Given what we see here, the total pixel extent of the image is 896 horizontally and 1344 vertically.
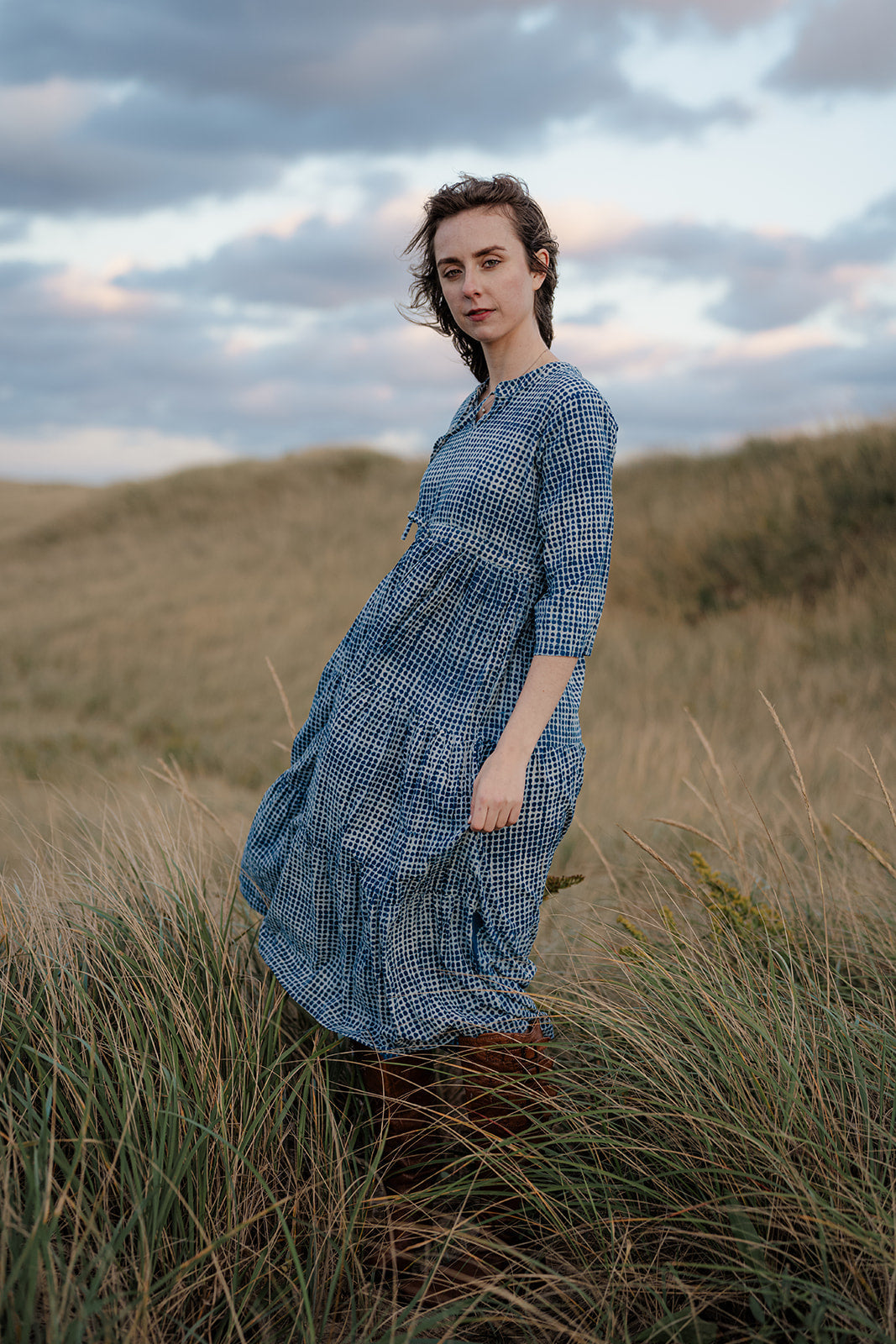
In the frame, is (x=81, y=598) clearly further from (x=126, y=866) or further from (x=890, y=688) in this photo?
(x=126, y=866)

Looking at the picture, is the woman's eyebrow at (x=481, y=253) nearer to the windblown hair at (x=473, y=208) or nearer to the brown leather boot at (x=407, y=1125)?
the windblown hair at (x=473, y=208)

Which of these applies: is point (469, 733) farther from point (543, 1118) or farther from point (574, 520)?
point (543, 1118)

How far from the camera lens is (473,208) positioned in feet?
7.35

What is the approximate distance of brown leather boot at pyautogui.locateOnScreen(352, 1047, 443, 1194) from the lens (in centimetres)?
224

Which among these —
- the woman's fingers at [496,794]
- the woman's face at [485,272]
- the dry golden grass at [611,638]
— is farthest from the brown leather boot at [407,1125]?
the woman's face at [485,272]

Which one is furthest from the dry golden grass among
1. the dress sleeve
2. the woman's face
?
the woman's face

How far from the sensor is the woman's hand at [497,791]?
1989 mm

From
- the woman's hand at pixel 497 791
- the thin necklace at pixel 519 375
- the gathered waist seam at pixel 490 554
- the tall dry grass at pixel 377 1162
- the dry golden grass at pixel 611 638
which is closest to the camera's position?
the tall dry grass at pixel 377 1162

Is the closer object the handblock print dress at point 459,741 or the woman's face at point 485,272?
the handblock print dress at point 459,741

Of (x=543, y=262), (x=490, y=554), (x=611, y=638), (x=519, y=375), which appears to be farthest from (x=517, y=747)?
(x=611, y=638)

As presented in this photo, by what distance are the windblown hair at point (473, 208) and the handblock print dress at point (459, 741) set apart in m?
0.33

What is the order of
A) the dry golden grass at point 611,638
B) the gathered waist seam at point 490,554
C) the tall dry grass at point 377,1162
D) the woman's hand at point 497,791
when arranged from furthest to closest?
the dry golden grass at point 611,638
the gathered waist seam at point 490,554
the woman's hand at point 497,791
the tall dry grass at point 377,1162

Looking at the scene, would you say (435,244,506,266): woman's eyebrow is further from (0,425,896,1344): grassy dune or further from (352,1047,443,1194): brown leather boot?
(352,1047,443,1194): brown leather boot

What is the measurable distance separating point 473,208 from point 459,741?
125cm
